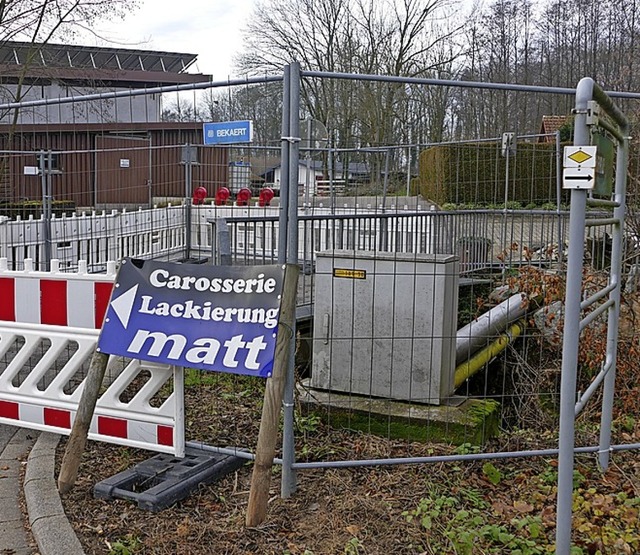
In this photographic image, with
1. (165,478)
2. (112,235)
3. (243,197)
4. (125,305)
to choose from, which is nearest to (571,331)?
(165,478)

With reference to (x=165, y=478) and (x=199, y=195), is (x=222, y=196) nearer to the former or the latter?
(x=199, y=195)

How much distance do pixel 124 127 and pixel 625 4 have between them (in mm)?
33426

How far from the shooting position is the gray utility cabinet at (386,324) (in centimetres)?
493

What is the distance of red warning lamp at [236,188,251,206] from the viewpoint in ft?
27.6

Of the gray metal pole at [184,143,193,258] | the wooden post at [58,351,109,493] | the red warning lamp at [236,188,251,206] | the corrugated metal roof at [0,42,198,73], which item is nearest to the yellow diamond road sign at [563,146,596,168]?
the wooden post at [58,351,109,493]

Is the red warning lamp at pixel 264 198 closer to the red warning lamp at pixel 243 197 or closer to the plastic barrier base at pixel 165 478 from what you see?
the red warning lamp at pixel 243 197

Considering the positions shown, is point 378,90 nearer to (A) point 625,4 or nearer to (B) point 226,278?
(B) point 226,278

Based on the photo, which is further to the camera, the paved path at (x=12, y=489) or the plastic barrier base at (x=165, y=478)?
the plastic barrier base at (x=165, y=478)

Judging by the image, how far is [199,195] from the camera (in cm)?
1034

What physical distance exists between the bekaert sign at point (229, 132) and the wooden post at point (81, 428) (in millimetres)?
1410

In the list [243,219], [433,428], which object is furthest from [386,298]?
[243,219]

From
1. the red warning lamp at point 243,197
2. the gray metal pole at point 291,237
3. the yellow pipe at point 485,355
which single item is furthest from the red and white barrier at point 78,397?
the red warning lamp at point 243,197

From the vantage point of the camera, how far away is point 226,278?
3988 millimetres

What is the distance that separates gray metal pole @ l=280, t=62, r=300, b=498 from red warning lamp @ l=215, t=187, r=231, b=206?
525cm
